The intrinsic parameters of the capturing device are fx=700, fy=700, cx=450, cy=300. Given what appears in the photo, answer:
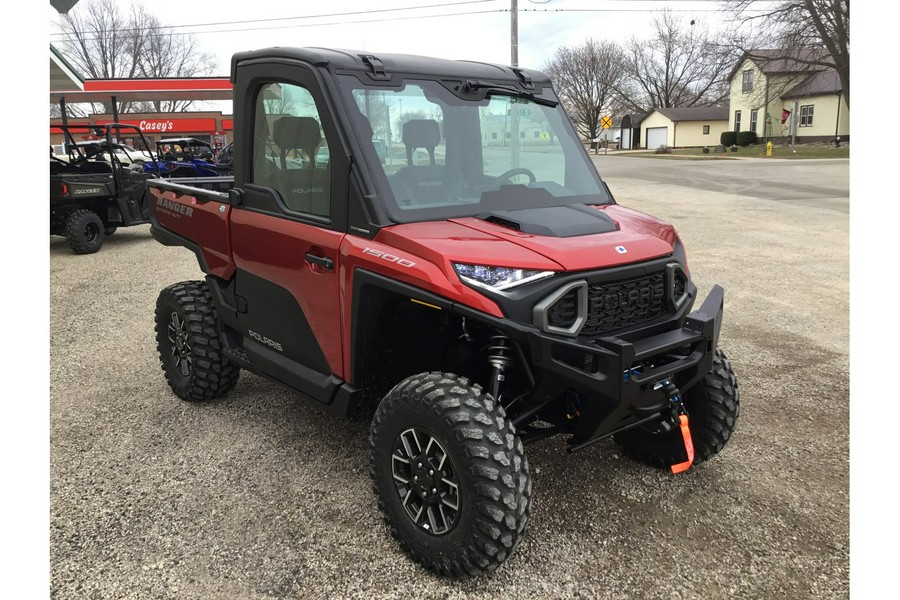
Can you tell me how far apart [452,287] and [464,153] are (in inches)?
40.2

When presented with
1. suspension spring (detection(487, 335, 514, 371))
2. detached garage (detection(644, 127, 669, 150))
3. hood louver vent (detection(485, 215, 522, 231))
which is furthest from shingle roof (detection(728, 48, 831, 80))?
suspension spring (detection(487, 335, 514, 371))

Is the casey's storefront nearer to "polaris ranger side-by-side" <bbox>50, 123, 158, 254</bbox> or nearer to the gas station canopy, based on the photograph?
the gas station canopy

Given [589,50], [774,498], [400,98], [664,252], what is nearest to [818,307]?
[774,498]

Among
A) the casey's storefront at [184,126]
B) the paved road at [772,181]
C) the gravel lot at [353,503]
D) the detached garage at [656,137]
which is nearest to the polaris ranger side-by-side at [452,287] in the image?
the gravel lot at [353,503]

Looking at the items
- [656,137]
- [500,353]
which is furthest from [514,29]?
[656,137]

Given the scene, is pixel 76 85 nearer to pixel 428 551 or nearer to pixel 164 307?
pixel 164 307

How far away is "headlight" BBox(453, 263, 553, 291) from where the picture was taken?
280cm

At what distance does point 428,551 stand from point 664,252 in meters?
1.67

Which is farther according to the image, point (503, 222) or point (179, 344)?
point (179, 344)

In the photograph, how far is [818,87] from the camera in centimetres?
5494

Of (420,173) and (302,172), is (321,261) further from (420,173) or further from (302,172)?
(420,173)

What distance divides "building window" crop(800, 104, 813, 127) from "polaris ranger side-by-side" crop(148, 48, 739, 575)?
5905cm

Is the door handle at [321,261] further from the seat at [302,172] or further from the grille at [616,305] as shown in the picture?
the grille at [616,305]

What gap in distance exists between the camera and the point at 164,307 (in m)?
4.86
